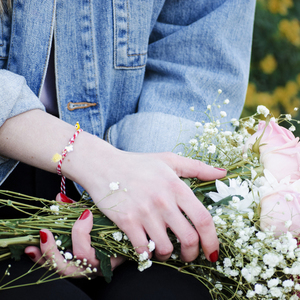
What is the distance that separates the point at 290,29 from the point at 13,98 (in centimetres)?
287

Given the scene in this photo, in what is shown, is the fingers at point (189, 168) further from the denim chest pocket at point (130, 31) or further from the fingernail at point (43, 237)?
the denim chest pocket at point (130, 31)

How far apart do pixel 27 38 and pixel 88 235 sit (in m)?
0.64

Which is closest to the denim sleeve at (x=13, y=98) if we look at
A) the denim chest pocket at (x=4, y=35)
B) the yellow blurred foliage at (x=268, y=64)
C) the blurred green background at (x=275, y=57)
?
the denim chest pocket at (x=4, y=35)

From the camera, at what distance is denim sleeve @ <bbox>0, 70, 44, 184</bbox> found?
30.9 inches

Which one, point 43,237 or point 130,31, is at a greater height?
point 130,31

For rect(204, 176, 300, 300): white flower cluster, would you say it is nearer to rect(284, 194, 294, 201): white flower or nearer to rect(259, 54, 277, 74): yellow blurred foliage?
rect(284, 194, 294, 201): white flower

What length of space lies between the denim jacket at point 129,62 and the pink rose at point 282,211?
421 mm

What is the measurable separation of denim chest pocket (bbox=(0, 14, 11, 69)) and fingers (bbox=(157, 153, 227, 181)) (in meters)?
0.61

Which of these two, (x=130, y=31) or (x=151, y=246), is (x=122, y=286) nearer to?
(x=151, y=246)

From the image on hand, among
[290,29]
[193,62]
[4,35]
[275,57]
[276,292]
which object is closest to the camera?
[276,292]

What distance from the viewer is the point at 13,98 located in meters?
0.80

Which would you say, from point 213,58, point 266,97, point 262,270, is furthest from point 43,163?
point 266,97

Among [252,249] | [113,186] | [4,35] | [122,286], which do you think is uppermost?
[4,35]

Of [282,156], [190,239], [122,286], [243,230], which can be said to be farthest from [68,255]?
[282,156]
